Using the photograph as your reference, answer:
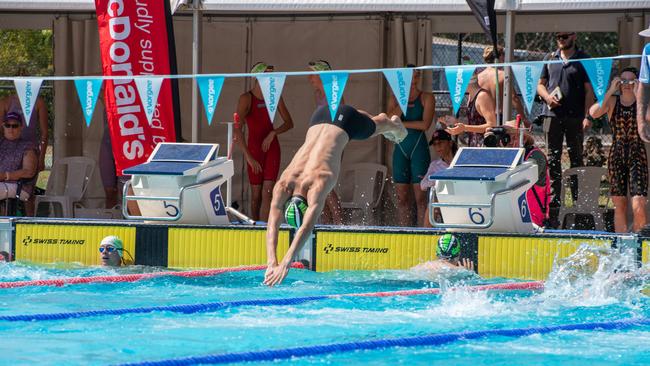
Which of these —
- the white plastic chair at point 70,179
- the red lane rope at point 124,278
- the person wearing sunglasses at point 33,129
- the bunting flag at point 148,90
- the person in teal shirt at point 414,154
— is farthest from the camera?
the white plastic chair at point 70,179

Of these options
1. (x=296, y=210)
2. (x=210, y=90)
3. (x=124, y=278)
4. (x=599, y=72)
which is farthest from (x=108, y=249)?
(x=599, y=72)

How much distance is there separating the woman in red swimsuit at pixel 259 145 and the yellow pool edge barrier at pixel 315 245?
5.52 feet

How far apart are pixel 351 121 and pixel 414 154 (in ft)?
7.86

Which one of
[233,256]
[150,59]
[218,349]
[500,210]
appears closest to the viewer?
[218,349]

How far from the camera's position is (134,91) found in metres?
11.0

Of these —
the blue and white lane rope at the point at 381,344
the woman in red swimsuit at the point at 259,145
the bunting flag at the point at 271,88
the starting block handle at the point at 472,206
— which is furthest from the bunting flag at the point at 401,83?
the blue and white lane rope at the point at 381,344

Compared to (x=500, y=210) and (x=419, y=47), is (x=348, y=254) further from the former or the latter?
(x=419, y=47)

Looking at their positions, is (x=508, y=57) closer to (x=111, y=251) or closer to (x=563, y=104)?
(x=563, y=104)

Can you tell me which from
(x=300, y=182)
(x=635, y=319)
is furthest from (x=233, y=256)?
(x=635, y=319)

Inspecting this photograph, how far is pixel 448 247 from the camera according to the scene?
9234 mm

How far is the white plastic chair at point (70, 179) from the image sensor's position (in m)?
12.9

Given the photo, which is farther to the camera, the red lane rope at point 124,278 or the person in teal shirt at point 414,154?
the person in teal shirt at point 414,154

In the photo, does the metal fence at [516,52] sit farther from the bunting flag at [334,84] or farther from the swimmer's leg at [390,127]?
the swimmer's leg at [390,127]

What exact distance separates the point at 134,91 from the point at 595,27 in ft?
17.0
